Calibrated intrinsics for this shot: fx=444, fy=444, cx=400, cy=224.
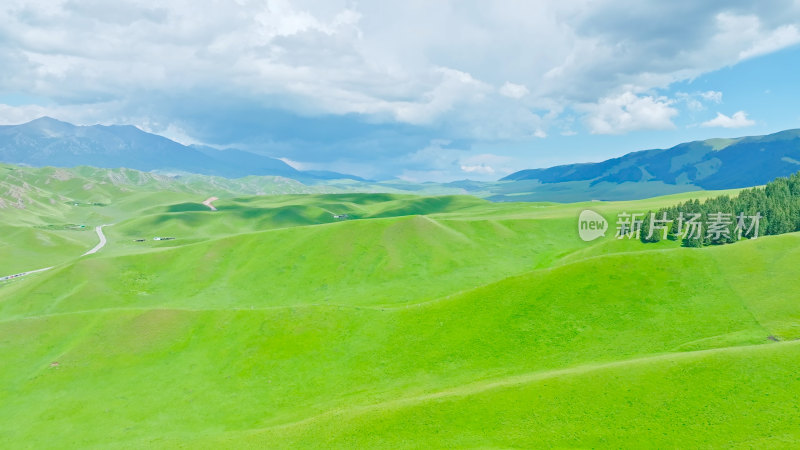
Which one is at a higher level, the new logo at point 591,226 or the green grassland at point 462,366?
the new logo at point 591,226

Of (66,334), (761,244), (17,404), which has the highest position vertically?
(761,244)

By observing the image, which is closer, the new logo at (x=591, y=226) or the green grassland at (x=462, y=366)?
the green grassland at (x=462, y=366)

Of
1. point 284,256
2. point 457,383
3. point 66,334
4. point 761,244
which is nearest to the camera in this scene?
point 457,383

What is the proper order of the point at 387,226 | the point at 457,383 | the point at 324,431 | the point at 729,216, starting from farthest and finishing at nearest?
the point at 387,226, the point at 729,216, the point at 457,383, the point at 324,431

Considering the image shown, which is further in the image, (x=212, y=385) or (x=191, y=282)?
(x=191, y=282)

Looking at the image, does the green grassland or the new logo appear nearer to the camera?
the green grassland

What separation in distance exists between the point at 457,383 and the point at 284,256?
10716 centimetres

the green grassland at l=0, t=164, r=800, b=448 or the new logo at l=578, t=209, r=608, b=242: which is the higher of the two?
→ the new logo at l=578, t=209, r=608, b=242

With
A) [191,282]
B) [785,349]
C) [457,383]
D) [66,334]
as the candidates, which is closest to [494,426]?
[457,383]

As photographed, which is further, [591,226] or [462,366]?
[591,226]

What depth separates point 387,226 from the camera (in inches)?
6516

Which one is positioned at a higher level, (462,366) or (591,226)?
(591,226)

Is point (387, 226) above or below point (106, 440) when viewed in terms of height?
above

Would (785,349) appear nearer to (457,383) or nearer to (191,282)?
(457,383)
